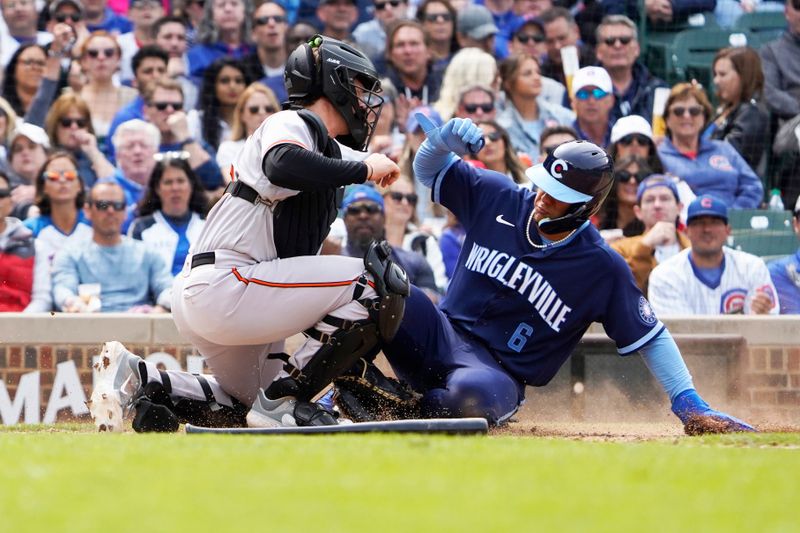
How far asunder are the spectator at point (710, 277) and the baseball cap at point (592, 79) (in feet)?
7.15

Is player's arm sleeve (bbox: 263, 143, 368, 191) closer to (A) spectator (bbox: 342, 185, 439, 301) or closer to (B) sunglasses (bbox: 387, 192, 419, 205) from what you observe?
(A) spectator (bbox: 342, 185, 439, 301)

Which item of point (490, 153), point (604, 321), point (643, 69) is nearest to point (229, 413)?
point (604, 321)

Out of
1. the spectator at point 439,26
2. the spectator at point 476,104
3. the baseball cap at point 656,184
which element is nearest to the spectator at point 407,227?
the spectator at point 476,104

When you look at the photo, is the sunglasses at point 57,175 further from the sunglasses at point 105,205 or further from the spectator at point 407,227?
the spectator at point 407,227

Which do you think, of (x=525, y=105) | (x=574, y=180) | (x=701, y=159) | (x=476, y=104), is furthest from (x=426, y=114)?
(x=574, y=180)

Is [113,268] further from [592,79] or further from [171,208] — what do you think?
[592,79]

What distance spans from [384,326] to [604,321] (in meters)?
1.34

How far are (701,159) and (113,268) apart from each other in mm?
4809

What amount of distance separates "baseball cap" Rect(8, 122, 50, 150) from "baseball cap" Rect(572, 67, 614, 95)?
440cm

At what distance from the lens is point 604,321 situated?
6.41 meters

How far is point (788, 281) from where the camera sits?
9.09 m

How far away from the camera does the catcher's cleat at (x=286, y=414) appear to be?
5.52 m

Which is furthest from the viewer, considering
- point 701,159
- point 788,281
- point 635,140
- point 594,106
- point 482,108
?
point 594,106

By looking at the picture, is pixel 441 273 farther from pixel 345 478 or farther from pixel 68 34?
pixel 345 478
